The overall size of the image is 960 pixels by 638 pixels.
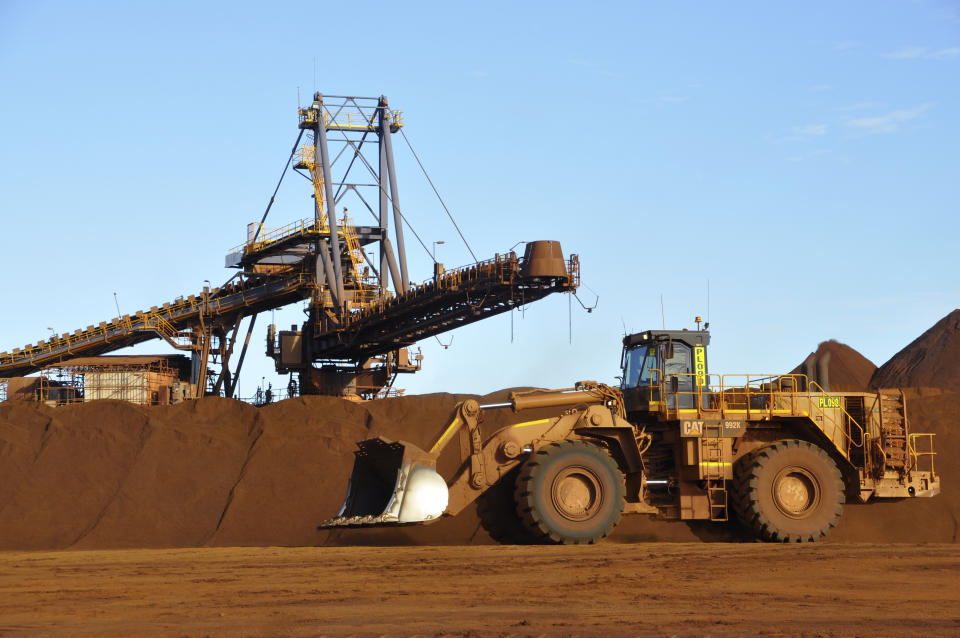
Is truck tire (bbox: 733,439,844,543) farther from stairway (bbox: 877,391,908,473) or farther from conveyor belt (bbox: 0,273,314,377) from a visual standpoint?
conveyor belt (bbox: 0,273,314,377)

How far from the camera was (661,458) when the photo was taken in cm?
1731

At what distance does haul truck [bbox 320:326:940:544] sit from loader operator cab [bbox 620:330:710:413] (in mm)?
21

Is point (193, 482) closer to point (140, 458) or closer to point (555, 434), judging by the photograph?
point (140, 458)

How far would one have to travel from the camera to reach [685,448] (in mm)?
16922

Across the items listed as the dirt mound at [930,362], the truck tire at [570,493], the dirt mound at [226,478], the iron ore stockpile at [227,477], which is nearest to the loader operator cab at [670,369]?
the truck tire at [570,493]

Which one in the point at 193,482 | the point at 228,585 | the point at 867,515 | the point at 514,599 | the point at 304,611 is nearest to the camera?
the point at 304,611

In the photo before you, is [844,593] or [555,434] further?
[555,434]

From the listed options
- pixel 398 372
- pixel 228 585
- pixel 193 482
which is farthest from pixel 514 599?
pixel 398 372

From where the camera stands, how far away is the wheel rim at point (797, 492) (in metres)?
16.9

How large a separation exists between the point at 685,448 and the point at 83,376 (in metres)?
29.9

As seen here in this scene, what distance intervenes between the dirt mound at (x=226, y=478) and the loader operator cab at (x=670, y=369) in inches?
94.3

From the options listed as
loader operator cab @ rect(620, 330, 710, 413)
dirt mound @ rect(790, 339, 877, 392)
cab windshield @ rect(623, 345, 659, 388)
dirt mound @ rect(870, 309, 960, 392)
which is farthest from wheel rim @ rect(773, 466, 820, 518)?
dirt mound @ rect(790, 339, 877, 392)

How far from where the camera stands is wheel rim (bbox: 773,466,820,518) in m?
16.9

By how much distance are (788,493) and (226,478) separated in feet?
37.0
